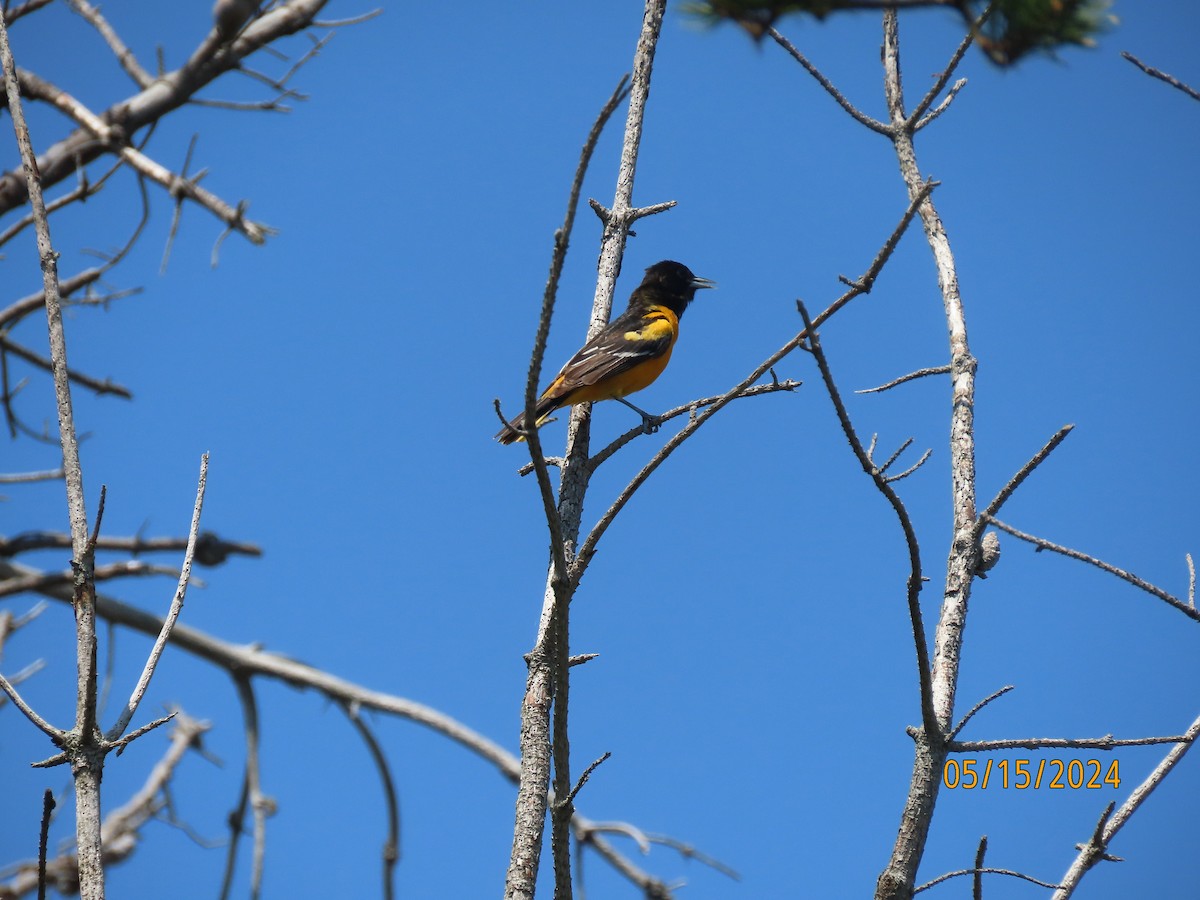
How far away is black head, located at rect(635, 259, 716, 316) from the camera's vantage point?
26.8 ft

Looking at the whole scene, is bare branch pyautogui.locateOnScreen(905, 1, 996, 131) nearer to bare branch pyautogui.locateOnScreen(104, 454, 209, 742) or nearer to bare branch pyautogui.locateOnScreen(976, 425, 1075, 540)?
bare branch pyautogui.locateOnScreen(976, 425, 1075, 540)

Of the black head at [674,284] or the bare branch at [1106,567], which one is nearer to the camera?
the bare branch at [1106,567]

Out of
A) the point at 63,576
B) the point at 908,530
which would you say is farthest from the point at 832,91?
the point at 63,576

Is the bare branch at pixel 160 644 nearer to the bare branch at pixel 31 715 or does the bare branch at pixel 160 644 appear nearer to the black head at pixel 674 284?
the bare branch at pixel 31 715

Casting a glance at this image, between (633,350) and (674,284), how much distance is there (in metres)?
1.99

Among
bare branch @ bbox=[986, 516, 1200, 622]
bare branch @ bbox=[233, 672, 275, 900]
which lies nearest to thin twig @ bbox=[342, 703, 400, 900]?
bare branch @ bbox=[233, 672, 275, 900]

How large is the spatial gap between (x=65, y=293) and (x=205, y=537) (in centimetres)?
187

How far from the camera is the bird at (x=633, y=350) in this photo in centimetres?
548

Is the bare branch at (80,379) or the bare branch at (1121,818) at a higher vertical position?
the bare branch at (80,379)

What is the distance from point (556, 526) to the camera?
281 cm

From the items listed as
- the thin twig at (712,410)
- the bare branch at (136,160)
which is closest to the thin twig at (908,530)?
the thin twig at (712,410)

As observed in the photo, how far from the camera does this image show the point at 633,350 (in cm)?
636

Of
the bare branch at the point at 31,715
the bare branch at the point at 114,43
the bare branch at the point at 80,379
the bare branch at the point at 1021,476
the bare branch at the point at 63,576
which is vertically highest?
the bare branch at the point at 114,43

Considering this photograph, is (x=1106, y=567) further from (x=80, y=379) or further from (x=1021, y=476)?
(x=80, y=379)
